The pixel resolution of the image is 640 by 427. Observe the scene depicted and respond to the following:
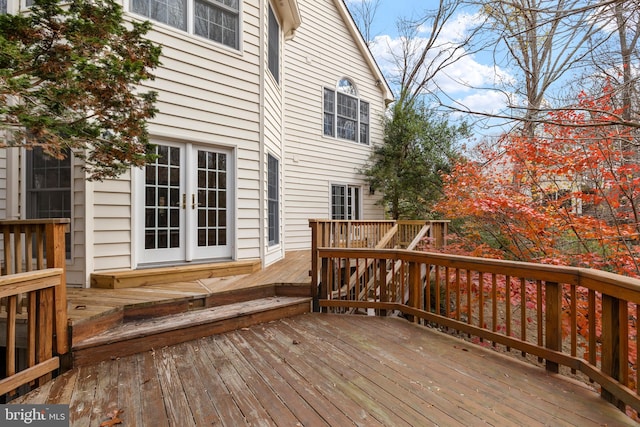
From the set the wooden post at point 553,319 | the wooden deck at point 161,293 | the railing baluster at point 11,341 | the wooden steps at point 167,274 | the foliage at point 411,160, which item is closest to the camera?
the railing baluster at point 11,341

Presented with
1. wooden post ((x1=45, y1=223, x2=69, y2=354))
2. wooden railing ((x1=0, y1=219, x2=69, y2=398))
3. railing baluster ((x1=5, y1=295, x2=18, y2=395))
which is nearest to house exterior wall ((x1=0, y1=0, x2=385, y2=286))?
wooden railing ((x1=0, y1=219, x2=69, y2=398))

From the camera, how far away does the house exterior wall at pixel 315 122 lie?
7.52 meters

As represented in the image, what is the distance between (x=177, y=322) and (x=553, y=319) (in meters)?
3.50

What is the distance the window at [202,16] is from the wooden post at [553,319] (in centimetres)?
526

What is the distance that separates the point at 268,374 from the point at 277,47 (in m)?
6.11

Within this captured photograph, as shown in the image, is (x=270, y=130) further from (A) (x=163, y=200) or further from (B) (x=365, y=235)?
(B) (x=365, y=235)

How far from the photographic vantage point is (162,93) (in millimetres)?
4176

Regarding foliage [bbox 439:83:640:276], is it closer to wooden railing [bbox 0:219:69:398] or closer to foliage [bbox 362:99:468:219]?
foliage [bbox 362:99:468:219]

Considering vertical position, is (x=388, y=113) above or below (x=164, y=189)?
above

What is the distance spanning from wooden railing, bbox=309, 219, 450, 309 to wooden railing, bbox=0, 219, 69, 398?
2587mm

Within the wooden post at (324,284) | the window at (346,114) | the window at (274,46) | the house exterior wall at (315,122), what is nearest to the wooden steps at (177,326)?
the wooden post at (324,284)

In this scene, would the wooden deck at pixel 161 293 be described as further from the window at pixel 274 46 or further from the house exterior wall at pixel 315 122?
the window at pixel 274 46

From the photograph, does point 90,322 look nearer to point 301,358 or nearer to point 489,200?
point 301,358

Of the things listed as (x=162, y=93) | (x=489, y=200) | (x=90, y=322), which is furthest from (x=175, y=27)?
(x=489, y=200)
